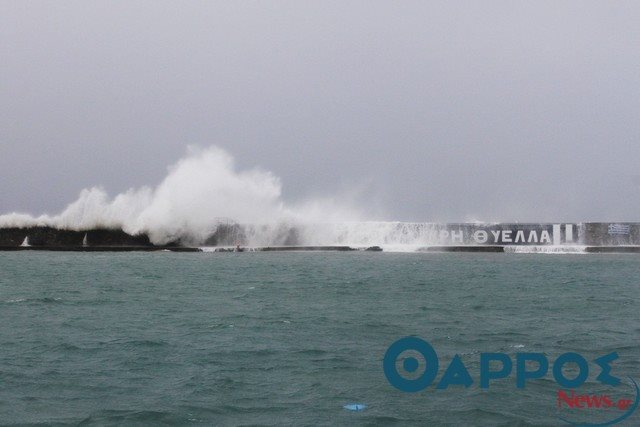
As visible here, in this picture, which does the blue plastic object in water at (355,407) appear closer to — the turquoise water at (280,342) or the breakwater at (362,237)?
the turquoise water at (280,342)

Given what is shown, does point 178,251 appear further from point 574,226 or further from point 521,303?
point 521,303

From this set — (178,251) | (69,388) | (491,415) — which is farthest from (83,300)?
(178,251)

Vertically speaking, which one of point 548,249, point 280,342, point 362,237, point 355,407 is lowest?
point 355,407

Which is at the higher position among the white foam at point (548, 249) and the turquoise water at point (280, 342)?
the white foam at point (548, 249)

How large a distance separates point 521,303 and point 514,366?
8649mm

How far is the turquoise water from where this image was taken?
337 inches

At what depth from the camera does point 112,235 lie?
5912 centimetres

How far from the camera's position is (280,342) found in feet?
42.3

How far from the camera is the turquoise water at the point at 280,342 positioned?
8.55m

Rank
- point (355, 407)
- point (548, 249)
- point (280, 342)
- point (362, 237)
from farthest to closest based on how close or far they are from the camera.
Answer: point (362, 237) < point (548, 249) < point (280, 342) < point (355, 407)

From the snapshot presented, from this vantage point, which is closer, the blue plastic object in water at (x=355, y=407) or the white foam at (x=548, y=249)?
the blue plastic object in water at (x=355, y=407)

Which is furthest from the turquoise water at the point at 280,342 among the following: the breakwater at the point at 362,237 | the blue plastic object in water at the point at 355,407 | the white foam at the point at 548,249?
the breakwater at the point at 362,237

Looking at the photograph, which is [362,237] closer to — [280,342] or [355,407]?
[280,342]

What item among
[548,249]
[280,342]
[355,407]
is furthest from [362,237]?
[355,407]
